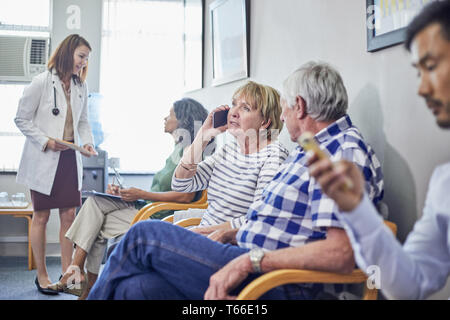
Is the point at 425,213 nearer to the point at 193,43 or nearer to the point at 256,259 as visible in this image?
the point at 256,259

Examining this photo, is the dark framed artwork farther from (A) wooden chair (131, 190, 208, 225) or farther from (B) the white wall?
(A) wooden chair (131, 190, 208, 225)

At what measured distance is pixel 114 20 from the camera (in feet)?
13.9

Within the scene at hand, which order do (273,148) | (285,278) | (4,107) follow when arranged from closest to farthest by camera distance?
1. (285,278)
2. (273,148)
3. (4,107)

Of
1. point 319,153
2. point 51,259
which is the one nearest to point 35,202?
point 51,259

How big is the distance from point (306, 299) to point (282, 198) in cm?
28

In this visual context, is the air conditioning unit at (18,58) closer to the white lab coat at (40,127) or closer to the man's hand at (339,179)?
the white lab coat at (40,127)

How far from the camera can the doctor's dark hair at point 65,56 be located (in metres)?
2.86

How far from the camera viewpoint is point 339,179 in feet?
2.22

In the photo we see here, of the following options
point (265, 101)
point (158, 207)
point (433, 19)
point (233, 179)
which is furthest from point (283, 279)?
point (158, 207)

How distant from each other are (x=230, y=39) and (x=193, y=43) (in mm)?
875

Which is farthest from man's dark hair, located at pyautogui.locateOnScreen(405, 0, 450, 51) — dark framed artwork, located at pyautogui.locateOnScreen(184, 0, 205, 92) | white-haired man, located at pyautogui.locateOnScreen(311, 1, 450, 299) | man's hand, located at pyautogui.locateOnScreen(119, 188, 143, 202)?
dark framed artwork, located at pyautogui.locateOnScreen(184, 0, 205, 92)

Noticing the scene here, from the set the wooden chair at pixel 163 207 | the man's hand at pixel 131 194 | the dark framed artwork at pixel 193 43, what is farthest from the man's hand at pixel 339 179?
the dark framed artwork at pixel 193 43

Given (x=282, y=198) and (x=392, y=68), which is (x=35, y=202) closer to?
(x=282, y=198)

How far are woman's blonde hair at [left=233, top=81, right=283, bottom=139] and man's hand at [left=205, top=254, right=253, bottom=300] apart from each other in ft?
2.53
